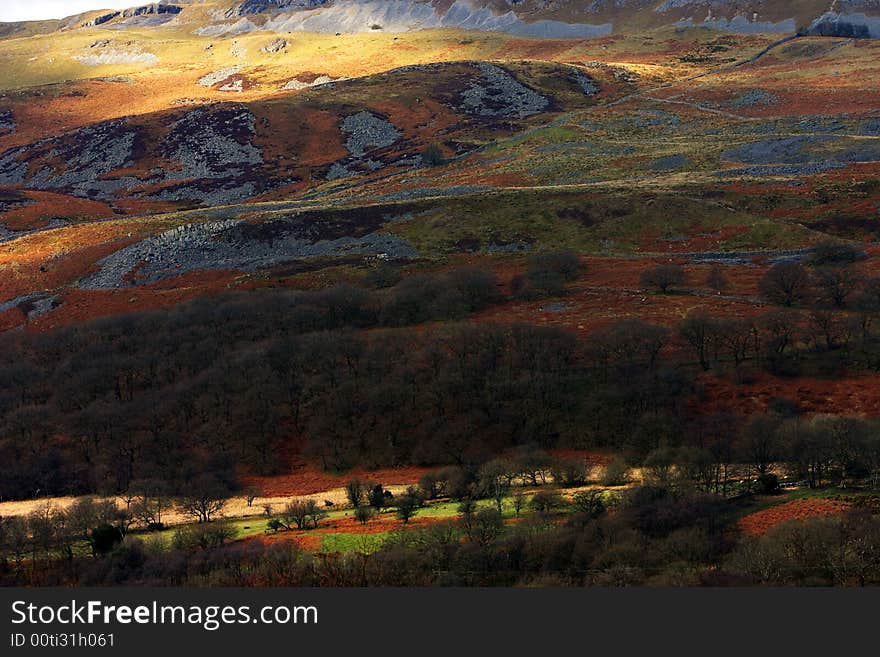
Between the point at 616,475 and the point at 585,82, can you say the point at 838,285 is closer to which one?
the point at 616,475

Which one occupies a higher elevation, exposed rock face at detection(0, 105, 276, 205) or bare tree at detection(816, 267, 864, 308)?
exposed rock face at detection(0, 105, 276, 205)

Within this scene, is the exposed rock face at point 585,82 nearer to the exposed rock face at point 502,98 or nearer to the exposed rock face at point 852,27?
the exposed rock face at point 502,98

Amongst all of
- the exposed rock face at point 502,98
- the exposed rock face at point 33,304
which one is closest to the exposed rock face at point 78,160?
the exposed rock face at point 33,304

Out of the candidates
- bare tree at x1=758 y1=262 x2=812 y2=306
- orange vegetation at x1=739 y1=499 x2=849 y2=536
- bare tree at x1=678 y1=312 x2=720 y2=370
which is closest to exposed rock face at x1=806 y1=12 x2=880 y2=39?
bare tree at x1=758 y1=262 x2=812 y2=306

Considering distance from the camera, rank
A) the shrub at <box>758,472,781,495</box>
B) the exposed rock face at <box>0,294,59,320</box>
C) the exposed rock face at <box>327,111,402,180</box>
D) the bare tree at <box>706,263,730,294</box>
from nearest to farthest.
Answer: the shrub at <box>758,472,781,495</box>
the bare tree at <box>706,263,730,294</box>
the exposed rock face at <box>0,294,59,320</box>
the exposed rock face at <box>327,111,402,180</box>

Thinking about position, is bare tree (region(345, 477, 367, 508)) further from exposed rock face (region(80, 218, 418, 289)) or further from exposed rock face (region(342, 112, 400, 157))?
exposed rock face (region(342, 112, 400, 157))

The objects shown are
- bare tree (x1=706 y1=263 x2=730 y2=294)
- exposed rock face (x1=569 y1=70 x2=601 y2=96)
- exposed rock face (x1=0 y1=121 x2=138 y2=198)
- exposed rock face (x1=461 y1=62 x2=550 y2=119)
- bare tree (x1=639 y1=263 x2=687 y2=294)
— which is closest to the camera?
bare tree (x1=706 y1=263 x2=730 y2=294)

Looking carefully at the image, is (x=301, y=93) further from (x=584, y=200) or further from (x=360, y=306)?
(x=360, y=306)
